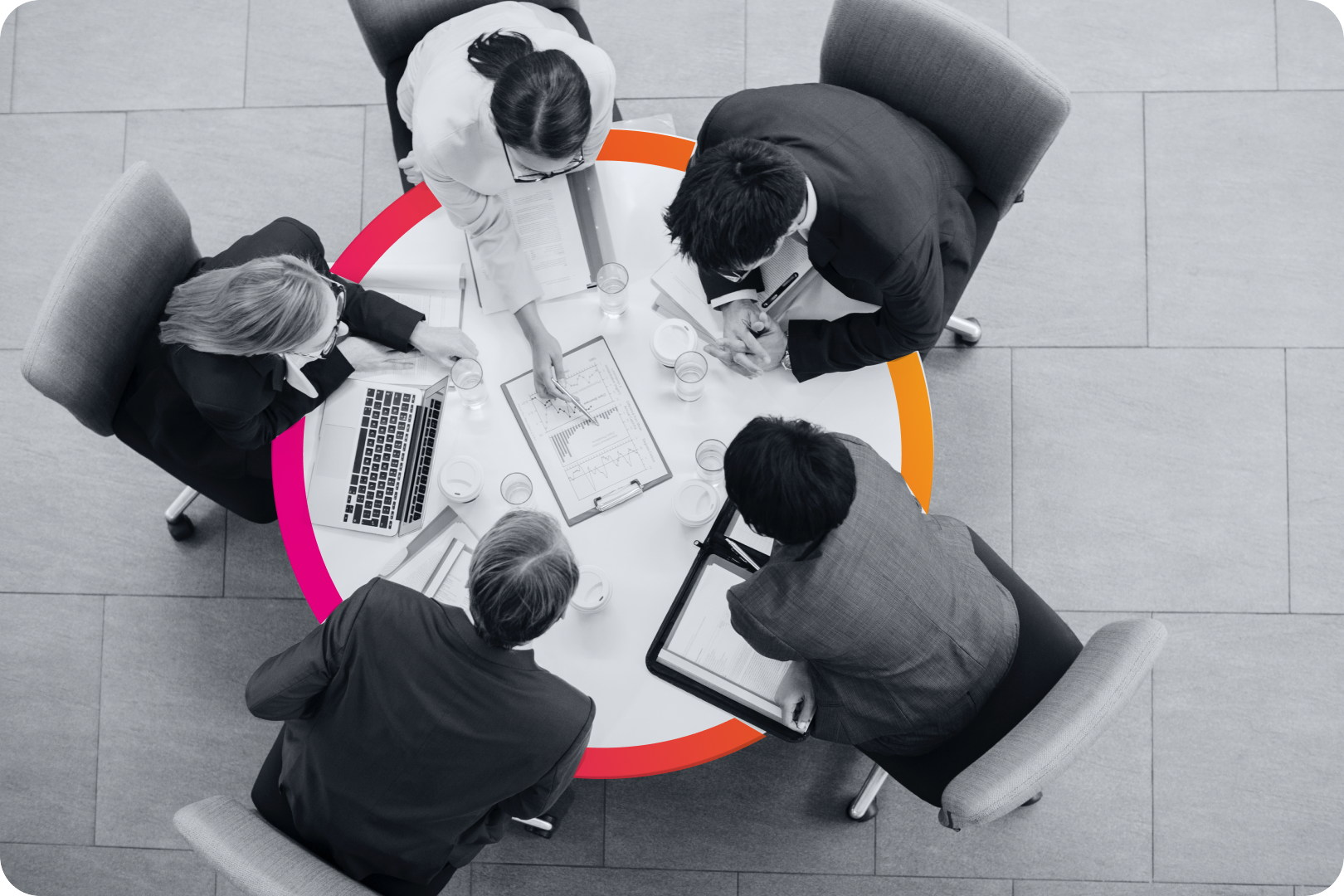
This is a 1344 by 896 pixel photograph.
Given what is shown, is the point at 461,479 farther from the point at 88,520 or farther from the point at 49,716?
the point at 49,716

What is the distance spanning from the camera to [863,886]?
2.33m

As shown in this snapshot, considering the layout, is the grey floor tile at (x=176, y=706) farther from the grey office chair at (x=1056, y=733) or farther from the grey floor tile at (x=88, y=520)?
the grey office chair at (x=1056, y=733)

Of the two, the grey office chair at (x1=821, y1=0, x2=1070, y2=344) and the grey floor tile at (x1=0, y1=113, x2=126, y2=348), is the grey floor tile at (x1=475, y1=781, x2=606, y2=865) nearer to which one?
the grey office chair at (x1=821, y1=0, x2=1070, y2=344)

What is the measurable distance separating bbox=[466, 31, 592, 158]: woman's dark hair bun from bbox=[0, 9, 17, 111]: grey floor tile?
2087 millimetres

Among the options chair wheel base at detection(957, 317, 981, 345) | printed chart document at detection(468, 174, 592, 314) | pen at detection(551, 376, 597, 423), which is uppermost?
printed chart document at detection(468, 174, 592, 314)

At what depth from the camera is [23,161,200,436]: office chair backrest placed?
1604mm

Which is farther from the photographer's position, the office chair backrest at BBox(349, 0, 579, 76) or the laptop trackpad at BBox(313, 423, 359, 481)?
the office chair backrest at BBox(349, 0, 579, 76)

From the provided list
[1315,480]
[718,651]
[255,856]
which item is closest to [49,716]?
[255,856]

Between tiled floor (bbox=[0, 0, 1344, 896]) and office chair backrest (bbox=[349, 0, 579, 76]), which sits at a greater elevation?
office chair backrest (bbox=[349, 0, 579, 76])

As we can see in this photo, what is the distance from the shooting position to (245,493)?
206 cm

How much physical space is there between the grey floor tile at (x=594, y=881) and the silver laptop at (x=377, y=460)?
1.18 meters

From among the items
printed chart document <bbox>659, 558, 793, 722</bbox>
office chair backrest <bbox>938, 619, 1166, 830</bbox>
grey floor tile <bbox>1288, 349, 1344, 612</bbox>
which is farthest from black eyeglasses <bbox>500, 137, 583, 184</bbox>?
grey floor tile <bbox>1288, 349, 1344, 612</bbox>

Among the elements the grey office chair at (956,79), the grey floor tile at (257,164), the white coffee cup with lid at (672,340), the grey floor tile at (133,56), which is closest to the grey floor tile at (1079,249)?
the grey office chair at (956,79)

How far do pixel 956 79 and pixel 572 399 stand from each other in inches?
38.7
